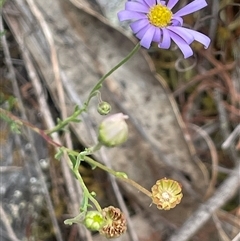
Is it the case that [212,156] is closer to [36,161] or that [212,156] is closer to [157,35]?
[36,161]

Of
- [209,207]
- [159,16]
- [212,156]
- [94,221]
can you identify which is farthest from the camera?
[212,156]

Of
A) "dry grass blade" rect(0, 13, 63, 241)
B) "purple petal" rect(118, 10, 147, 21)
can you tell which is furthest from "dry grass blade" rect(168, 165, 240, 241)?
"purple petal" rect(118, 10, 147, 21)

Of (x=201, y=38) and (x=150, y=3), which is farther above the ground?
(x=150, y=3)

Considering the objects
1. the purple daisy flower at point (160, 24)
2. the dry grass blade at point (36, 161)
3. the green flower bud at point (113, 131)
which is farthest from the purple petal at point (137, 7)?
the dry grass blade at point (36, 161)

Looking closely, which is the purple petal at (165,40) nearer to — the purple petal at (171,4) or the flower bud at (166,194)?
the purple petal at (171,4)

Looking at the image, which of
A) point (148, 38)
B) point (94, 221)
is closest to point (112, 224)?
point (94, 221)

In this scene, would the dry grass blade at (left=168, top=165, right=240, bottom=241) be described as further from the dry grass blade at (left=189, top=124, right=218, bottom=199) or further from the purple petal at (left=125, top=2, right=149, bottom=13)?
the purple petal at (left=125, top=2, right=149, bottom=13)

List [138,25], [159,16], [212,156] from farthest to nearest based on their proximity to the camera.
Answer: [212,156], [159,16], [138,25]

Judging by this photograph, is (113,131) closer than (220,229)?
Yes

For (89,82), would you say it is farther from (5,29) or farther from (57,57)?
(5,29)
